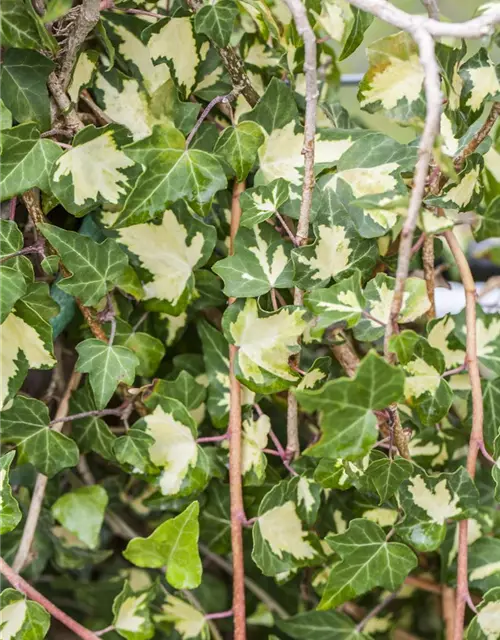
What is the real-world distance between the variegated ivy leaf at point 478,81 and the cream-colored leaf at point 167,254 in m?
0.27

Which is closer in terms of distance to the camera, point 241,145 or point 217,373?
point 241,145

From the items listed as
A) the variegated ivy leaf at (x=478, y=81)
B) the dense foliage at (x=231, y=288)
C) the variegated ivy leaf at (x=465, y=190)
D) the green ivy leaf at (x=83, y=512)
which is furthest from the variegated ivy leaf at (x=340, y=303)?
the green ivy leaf at (x=83, y=512)

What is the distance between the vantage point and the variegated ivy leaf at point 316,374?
560mm

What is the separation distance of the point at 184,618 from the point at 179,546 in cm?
13

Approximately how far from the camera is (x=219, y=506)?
26.3 inches

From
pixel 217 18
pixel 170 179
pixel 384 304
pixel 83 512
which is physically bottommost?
pixel 83 512

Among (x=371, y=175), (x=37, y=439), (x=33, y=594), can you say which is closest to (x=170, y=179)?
(x=371, y=175)

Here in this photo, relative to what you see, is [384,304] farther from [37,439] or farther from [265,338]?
[37,439]

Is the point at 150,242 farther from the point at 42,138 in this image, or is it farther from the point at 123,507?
the point at 123,507

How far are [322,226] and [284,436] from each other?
1.04 ft

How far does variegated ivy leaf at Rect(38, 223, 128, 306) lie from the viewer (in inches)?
21.3

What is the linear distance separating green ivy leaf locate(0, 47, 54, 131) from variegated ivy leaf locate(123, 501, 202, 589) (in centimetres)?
36

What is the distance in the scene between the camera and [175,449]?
1.97ft

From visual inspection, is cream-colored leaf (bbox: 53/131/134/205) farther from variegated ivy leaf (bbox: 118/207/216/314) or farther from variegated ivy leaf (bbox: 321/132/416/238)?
variegated ivy leaf (bbox: 321/132/416/238)
